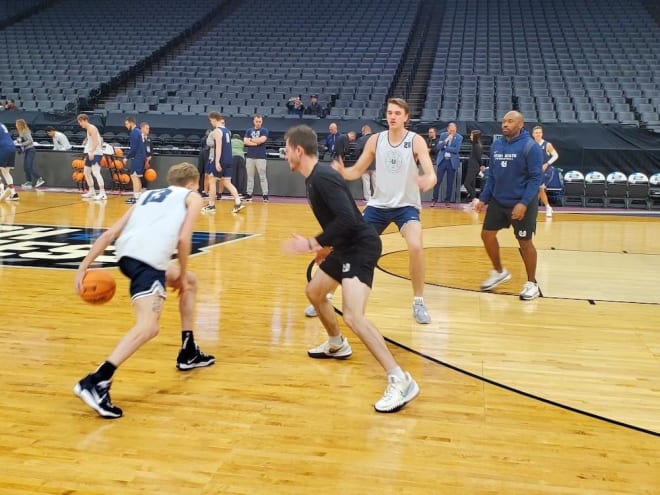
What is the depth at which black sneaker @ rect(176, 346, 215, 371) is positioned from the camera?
459 centimetres

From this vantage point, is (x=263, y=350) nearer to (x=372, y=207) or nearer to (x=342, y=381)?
(x=342, y=381)

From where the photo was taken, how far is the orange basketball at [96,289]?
4.14m

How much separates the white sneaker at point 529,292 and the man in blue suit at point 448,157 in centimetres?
873

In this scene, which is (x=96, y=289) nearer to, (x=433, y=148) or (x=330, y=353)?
(x=330, y=353)

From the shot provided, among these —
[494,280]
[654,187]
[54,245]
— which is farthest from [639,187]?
[54,245]

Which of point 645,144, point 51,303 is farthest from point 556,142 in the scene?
point 51,303

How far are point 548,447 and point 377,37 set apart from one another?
23368mm

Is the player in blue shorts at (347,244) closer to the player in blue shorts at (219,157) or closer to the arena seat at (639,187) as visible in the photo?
the player in blue shorts at (219,157)

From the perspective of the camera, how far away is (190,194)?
417cm

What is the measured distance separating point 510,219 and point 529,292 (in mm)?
667

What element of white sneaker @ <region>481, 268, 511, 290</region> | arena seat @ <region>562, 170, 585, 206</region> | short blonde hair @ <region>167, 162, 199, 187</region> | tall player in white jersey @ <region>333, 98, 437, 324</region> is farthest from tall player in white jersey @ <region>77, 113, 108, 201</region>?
short blonde hair @ <region>167, 162, 199, 187</region>

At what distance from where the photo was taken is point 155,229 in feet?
13.2

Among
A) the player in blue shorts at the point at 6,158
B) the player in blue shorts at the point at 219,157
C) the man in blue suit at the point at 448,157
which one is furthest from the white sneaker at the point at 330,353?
the player in blue shorts at the point at 6,158

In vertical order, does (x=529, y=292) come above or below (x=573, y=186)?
above
